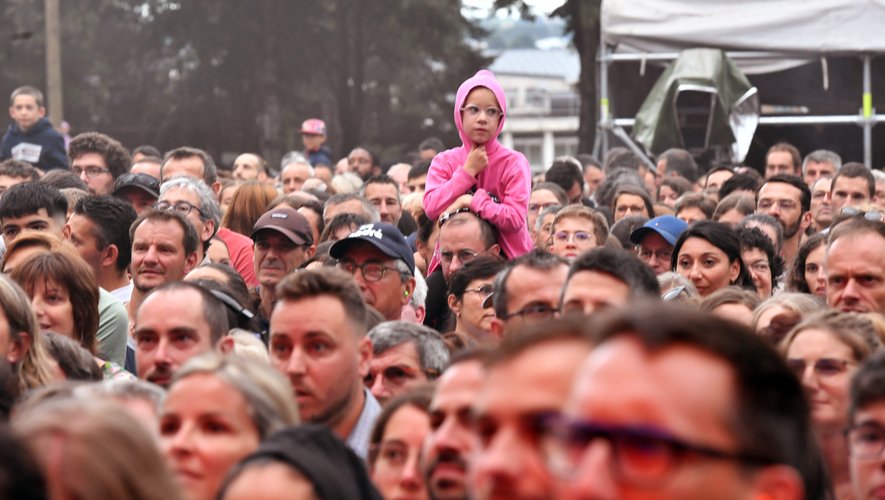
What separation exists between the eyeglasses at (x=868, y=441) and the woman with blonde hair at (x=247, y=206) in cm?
739

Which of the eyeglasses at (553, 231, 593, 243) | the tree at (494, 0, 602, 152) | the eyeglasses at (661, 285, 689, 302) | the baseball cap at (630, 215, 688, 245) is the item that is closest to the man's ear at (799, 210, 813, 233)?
the baseball cap at (630, 215, 688, 245)

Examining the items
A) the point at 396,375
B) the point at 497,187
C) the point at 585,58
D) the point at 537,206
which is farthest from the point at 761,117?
the point at 396,375

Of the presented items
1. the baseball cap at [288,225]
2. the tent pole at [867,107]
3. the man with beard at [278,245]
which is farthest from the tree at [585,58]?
the man with beard at [278,245]

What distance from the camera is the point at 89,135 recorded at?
12945mm

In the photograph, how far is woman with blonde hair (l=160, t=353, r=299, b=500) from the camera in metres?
4.67

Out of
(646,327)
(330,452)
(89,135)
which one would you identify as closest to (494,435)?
(646,327)

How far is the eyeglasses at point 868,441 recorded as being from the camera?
4.21 metres

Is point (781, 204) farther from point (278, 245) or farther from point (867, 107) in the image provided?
point (867, 107)

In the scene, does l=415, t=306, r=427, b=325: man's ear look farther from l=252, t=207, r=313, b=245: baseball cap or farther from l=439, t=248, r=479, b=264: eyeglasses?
l=252, t=207, r=313, b=245: baseball cap

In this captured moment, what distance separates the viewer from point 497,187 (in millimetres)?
8945

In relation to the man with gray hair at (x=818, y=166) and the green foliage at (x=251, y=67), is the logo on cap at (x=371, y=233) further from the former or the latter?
the green foliage at (x=251, y=67)

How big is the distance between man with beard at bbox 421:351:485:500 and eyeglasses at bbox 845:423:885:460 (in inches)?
37.1

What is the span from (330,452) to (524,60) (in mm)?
88710

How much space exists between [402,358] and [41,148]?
969 cm
